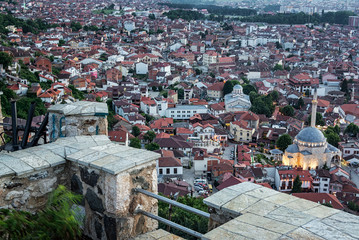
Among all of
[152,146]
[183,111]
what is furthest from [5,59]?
[183,111]

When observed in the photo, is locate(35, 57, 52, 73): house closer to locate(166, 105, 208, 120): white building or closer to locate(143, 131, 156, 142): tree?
locate(166, 105, 208, 120): white building

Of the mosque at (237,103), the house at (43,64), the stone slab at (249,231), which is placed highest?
the stone slab at (249,231)

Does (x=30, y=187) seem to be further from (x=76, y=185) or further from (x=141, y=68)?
(x=141, y=68)

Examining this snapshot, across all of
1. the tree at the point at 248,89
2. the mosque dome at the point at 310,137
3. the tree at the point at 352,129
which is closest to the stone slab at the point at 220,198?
the mosque dome at the point at 310,137

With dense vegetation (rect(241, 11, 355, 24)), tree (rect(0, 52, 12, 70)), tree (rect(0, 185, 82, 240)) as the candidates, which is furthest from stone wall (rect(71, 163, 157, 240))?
dense vegetation (rect(241, 11, 355, 24))

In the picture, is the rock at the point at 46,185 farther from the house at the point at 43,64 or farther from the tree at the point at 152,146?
the house at the point at 43,64
